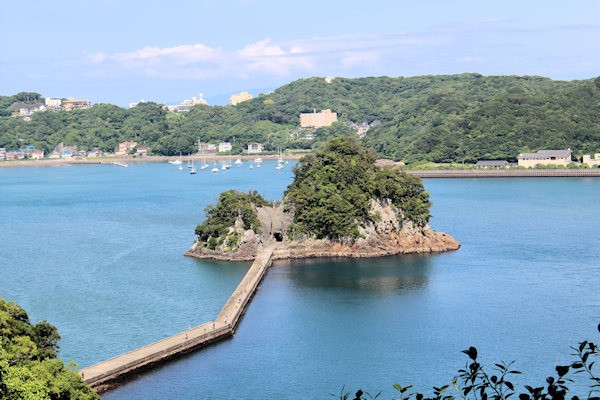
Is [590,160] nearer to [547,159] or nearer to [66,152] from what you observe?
[547,159]

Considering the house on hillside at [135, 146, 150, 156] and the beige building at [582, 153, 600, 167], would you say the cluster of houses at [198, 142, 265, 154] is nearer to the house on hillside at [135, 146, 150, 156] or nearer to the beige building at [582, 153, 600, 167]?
the house on hillside at [135, 146, 150, 156]

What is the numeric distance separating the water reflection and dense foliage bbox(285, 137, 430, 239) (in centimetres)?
211

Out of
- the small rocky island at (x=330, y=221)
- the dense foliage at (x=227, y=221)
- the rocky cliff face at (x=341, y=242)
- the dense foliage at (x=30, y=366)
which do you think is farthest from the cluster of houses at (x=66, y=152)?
the dense foliage at (x=30, y=366)

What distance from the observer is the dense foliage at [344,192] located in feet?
155

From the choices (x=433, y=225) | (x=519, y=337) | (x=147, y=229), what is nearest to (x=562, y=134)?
(x=433, y=225)

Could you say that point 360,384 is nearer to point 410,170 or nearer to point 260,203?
point 260,203

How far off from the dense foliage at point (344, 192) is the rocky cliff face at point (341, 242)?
1.46 feet

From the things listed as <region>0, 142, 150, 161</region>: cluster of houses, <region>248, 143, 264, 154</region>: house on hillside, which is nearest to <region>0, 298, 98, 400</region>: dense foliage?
<region>248, 143, 264, 154</region>: house on hillside

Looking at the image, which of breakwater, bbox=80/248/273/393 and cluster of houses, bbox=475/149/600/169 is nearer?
breakwater, bbox=80/248/273/393

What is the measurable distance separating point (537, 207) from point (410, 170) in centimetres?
3800


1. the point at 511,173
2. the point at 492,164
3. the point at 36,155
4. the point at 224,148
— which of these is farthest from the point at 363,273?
the point at 36,155

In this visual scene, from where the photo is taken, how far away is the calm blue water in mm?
27812

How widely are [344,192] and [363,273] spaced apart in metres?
7.08

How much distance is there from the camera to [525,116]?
4377 inches
